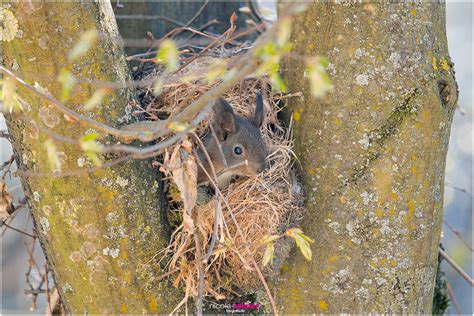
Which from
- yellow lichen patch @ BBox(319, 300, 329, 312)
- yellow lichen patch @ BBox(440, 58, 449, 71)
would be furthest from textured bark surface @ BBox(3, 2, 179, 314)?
yellow lichen patch @ BBox(440, 58, 449, 71)

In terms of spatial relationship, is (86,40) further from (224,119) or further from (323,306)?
(323,306)

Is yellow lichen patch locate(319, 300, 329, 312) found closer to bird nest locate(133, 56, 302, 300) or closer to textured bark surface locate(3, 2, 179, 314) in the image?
bird nest locate(133, 56, 302, 300)

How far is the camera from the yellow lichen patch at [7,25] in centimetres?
236

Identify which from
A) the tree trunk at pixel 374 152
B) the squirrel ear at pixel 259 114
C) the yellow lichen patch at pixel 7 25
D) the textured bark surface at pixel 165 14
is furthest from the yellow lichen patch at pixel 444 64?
the textured bark surface at pixel 165 14

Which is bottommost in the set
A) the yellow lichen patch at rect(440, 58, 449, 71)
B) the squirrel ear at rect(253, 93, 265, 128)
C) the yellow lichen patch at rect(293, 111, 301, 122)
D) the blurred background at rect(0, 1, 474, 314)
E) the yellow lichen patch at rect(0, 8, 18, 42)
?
the yellow lichen patch at rect(293, 111, 301, 122)

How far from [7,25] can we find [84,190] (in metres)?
0.66

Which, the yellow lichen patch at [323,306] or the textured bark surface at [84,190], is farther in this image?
the yellow lichen patch at [323,306]

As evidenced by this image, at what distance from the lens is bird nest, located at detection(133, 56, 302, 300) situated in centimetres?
269

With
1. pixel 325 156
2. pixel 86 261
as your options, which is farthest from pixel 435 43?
pixel 86 261

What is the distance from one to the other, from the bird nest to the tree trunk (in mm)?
184

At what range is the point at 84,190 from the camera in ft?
8.23

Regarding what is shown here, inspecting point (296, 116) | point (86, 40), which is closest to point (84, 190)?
point (86, 40)

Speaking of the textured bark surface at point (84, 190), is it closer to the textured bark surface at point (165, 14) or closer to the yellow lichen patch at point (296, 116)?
the yellow lichen patch at point (296, 116)

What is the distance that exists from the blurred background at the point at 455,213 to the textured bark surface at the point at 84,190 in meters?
3.63
